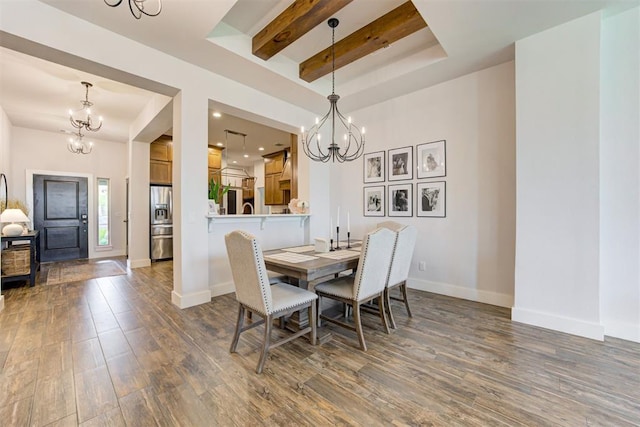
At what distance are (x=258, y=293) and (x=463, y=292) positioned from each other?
2.75 m

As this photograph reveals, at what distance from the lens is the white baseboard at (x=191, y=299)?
124 inches

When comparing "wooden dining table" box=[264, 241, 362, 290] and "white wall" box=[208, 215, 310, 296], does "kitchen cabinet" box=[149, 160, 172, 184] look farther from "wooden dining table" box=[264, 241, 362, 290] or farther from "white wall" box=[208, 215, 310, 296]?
"wooden dining table" box=[264, 241, 362, 290]

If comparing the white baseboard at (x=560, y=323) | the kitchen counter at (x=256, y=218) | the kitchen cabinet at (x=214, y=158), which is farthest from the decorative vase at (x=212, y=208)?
the white baseboard at (x=560, y=323)

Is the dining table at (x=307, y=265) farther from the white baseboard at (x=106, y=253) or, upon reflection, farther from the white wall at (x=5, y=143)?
the white baseboard at (x=106, y=253)

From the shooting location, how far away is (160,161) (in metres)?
6.00

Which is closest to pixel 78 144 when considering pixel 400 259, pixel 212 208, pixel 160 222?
pixel 160 222

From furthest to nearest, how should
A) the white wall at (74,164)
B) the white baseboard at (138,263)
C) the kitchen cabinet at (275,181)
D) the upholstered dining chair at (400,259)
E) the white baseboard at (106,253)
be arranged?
the kitchen cabinet at (275,181), the white baseboard at (106,253), the white wall at (74,164), the white baseboard at (138,263), the upholstered dining chair at (400,259)

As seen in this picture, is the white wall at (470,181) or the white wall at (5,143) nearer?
the white wall at (470,181)

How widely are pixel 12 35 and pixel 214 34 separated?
1.55 m

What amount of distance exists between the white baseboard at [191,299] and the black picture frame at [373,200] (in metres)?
2.63

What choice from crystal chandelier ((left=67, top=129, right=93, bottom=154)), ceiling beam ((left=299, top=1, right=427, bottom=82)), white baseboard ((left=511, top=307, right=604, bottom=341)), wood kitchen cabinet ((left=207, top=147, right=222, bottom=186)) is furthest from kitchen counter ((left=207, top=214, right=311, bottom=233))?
crystal chandelier ((left=67, top=129, right=93, bottom=154))

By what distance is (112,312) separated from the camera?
9.86ft

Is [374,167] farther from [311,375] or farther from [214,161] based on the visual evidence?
[214,161]

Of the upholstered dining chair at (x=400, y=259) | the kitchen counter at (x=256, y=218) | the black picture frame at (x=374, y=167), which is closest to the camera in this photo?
the upholstered dining chair at (x=400, y=259)
